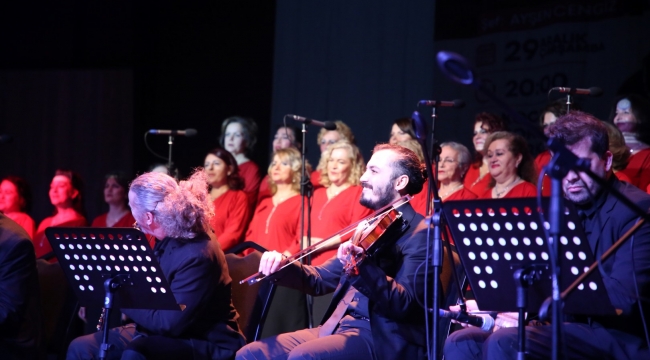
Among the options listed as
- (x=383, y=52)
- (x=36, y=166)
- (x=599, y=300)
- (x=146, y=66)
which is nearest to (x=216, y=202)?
(x=383, y=52)

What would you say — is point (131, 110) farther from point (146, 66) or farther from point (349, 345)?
point (349, 345)

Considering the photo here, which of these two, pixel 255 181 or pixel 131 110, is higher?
pixel 131 110

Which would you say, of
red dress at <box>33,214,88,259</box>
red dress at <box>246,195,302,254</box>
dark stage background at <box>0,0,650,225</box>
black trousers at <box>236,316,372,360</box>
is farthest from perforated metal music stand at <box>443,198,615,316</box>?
red dress at <box>33,214,88,259</box>

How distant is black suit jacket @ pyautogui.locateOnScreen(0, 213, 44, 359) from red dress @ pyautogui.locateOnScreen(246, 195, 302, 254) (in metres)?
2.13

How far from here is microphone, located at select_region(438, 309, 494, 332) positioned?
3021 mm

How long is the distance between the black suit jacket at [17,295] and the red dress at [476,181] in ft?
9.71

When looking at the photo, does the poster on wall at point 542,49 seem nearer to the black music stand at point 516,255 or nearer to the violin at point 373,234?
the violin at point 373,234

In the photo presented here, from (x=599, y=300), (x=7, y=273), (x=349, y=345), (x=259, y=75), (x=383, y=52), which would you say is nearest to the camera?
(x=599, y=300)

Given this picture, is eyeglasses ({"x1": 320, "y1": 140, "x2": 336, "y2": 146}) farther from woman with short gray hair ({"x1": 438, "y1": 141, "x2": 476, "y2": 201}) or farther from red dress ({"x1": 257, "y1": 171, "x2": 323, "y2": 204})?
woman with short gray hair ({"x1": 438, "y1": 141, "x2": 476, "y2": 201})

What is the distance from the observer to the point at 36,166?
8.98 m

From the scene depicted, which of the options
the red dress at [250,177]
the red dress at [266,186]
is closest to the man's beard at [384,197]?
the red dress at [266,186]

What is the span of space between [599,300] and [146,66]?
679 cm

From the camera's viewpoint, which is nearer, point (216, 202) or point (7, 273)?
point (7, 273)

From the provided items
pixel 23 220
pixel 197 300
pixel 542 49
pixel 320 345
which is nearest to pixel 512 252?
pixel 320 345
